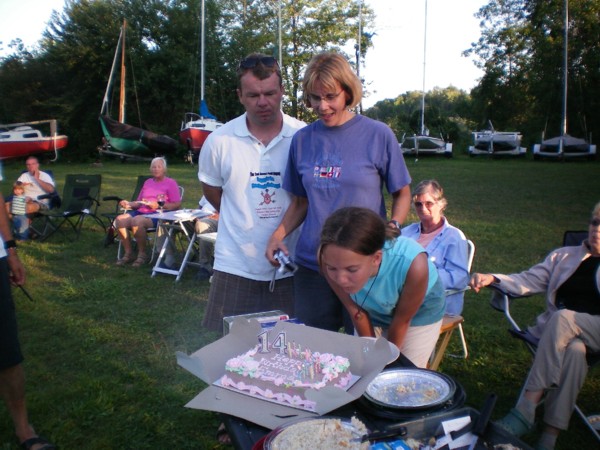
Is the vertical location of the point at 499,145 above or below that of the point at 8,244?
above

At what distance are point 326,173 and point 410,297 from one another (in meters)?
0.64

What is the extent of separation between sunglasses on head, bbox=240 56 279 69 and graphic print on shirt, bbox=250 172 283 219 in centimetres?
47

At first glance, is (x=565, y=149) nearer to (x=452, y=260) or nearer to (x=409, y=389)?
(x=452, y=260)

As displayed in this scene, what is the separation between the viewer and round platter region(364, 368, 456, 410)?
4.58 feet

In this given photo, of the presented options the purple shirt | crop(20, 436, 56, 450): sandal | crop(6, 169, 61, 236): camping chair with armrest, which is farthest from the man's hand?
crop(6, 169, 61, 236): camping chair with armrest

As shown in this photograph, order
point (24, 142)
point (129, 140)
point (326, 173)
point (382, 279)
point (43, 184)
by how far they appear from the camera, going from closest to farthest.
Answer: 1. point (382, 279)
2. point (326, 173)
3. point (43, 184)
4. point (24, 142)
5. point (129, 140)

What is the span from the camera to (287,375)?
4.92ft

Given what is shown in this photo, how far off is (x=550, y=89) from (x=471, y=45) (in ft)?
27.1

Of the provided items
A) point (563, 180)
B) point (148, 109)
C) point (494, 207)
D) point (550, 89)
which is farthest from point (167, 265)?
point (550, 89)

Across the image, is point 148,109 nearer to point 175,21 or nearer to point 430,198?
point 175,21

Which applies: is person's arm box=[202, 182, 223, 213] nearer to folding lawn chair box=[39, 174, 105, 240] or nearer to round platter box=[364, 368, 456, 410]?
round platter box=[364, 368, 456, 410]

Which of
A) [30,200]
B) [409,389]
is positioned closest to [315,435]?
[409,389]

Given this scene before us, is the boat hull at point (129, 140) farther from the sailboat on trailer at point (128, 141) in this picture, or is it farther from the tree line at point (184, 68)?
the tree line at point (184, 68)

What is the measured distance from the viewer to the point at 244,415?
1351 mm
